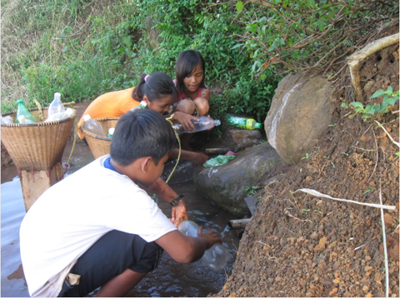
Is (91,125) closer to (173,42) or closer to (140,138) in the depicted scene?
(140,138)

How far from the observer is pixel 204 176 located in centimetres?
374

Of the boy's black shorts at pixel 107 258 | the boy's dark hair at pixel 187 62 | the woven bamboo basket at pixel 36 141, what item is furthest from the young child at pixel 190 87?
the boy's black shorts at pixel 107 258

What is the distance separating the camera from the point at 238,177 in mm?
3420

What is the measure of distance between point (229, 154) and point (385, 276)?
2514mm

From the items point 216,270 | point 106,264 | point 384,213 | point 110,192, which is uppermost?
point 110,192

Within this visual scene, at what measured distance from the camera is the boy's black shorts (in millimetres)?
2066

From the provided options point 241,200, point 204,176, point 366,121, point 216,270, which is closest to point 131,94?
point 204,176

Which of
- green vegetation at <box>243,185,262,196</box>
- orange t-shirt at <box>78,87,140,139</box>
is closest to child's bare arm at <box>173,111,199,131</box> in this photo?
orange t-shirt at <box>78,87,140,139</box>

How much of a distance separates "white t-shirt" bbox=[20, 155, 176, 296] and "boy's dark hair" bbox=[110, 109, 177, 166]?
4.9 inches

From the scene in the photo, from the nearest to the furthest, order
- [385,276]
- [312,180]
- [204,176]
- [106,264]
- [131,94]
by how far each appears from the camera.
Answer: [385,276], [106,264], [312,180], [204,176], [131,94]

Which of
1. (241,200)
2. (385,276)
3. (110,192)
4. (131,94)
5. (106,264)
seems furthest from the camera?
(131,94)

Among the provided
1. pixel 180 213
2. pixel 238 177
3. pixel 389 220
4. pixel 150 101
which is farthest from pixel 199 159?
pixel 389 220

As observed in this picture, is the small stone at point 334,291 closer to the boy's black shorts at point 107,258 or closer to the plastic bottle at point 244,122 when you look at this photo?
the boy's black shorts at point 107,258

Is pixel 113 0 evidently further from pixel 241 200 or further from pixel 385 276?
pixel 385 276
